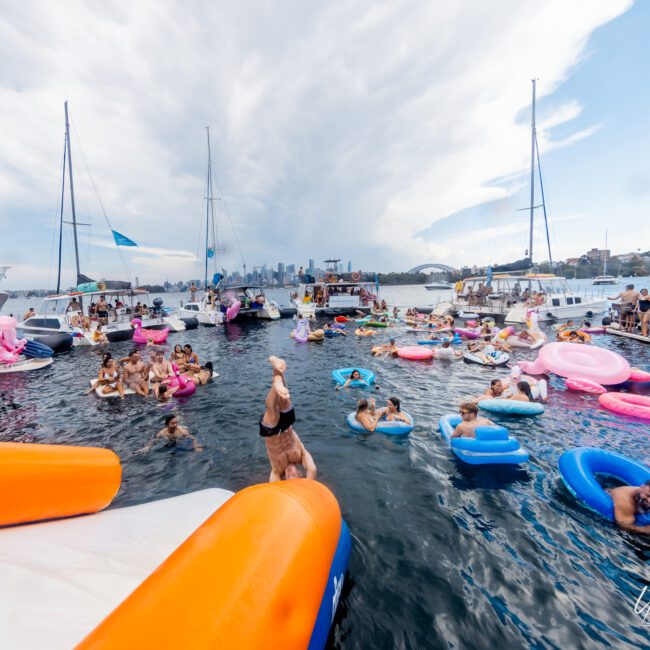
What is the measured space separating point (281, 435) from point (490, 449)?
12.9ft

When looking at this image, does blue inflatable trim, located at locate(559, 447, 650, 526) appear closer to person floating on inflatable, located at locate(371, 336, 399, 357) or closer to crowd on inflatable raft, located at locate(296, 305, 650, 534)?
crowd on inflatable raft, located at locate(296, 305, 650, 534)

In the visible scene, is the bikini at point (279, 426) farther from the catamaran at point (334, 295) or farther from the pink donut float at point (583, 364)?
the catamaran at point (334, 295)

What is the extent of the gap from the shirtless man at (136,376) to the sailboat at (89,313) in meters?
11.5

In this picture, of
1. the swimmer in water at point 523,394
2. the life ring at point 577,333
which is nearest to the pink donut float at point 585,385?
the swimmer in water at point 523,394

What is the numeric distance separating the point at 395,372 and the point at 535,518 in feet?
26.9

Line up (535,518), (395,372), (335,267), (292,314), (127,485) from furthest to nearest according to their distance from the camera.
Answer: (335,267) < (292,314) < (395,372) < (127,485) < (535,518)

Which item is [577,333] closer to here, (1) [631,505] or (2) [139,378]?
(1) [631,505]

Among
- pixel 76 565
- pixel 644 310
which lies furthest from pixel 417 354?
pixel 76 565

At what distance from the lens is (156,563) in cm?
334

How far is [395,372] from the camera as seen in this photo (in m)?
13.0

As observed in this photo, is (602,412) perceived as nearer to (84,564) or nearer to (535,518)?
(535,518)

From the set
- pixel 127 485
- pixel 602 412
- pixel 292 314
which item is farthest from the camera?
pixel 292 314

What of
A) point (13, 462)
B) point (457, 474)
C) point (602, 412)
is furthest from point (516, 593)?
point (602, 412)

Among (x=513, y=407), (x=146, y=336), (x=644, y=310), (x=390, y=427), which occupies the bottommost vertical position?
(x=390, y=427)
